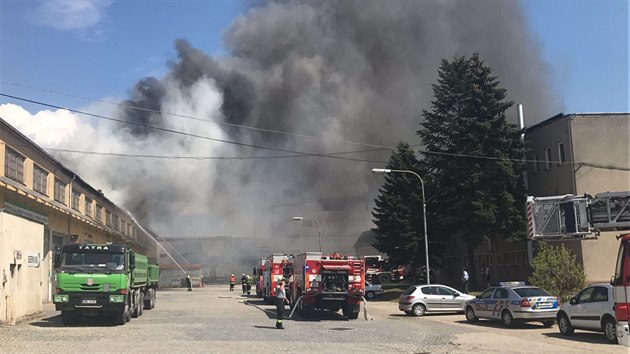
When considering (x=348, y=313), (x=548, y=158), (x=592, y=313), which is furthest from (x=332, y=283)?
(x=548, y=158)

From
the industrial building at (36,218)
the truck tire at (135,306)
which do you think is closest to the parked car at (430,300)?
the truck tire at (135,306)

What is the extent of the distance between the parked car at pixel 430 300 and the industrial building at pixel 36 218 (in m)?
14.3

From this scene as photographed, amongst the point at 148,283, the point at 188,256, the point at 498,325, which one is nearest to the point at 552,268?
the point at 498,325

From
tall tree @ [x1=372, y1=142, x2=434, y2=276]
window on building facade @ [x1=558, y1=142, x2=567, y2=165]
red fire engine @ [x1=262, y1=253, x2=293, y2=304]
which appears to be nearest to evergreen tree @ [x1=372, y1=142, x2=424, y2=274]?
tall tree @ [x1=372, y1=142, x2=434, y2=276]

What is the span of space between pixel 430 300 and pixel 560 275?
5050 millimetres

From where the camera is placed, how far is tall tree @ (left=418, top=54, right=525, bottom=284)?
36.1m

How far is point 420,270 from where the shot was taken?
155 ft

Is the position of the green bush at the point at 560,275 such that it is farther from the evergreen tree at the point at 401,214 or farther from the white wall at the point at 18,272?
the white wall at the point at 18,272

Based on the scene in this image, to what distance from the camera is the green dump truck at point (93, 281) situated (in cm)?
1775

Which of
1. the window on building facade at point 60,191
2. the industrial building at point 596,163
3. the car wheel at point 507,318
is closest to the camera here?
the car wheel at point 507,318

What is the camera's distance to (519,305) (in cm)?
1759

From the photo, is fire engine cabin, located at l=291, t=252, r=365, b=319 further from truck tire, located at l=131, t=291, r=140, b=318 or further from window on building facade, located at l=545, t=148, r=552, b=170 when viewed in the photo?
window on building facade, located at l=545, t=148, r=552, b=170

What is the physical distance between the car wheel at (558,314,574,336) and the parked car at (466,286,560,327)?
5.61 feet

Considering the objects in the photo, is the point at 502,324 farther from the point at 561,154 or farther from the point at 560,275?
the point at 561,154
